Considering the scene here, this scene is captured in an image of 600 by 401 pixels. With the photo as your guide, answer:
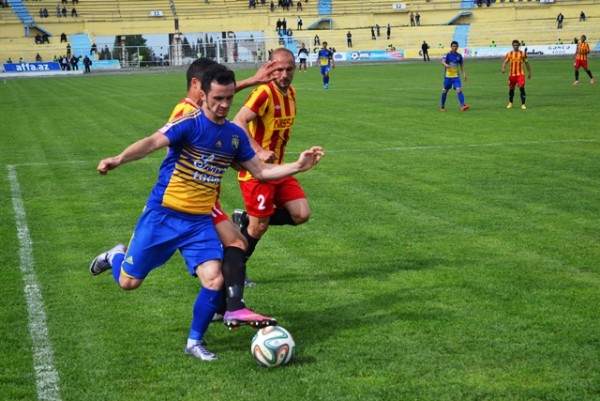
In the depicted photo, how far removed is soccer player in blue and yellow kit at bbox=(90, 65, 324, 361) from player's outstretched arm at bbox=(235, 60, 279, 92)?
3.68ft

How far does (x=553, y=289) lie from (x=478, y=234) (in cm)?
252

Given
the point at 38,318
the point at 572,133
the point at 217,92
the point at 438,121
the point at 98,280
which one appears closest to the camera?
the point at 217,92

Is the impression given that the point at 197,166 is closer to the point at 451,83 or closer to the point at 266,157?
the point at 266,157

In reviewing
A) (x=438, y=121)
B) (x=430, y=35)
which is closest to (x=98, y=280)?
(x=438, y=121)

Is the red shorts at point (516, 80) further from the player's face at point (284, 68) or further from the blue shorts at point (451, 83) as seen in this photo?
the player's face at point (284, 68)

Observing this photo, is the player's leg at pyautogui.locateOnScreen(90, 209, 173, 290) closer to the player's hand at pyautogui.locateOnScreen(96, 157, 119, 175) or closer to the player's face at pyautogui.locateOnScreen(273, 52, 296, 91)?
the player's hand at pyautogui.locateOnScreen(96, 157, 119, 175)

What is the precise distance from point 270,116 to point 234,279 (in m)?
2.29

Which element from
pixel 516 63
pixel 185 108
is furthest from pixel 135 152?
pixel 516 63

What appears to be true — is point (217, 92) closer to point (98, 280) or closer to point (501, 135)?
point (98, 280)

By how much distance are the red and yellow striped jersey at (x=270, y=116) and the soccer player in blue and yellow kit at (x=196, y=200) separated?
1.63 m

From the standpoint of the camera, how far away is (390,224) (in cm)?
1144

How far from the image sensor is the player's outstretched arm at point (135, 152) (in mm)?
5971

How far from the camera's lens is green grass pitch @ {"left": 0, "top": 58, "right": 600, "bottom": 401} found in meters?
6.09

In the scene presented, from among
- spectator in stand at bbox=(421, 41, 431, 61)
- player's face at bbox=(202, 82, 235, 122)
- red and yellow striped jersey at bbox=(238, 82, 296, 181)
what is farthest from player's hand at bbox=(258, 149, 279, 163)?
spectator in stand at bbox=(421, 41, 431, 61)
